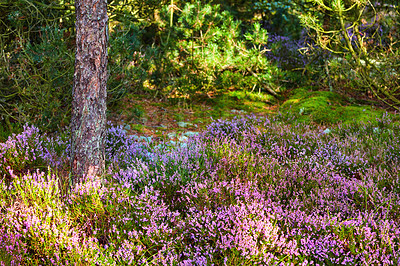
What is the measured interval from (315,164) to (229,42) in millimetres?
4318

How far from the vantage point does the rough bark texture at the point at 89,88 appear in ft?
10.1

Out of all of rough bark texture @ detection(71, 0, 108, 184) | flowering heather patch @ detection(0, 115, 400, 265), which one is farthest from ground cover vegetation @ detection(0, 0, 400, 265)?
rough bark texture @ detection(71, 0, 108, 184)

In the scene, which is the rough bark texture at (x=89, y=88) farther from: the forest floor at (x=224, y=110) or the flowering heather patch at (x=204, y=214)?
the forest floor at (x=224, y=110)

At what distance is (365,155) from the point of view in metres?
4.12

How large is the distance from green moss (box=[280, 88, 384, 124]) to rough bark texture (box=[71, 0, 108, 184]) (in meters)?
3.92

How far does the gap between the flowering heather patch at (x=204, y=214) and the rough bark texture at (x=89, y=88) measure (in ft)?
0.73

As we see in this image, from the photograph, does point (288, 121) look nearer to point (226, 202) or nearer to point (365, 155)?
point (365, 155)

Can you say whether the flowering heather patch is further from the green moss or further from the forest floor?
the green moss

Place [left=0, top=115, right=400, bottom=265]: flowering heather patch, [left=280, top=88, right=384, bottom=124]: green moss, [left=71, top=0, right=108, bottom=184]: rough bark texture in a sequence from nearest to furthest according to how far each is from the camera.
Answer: [left=0, top=115, right=400, bottom=265]: flowering heather patch
[left=71, top=0, right=108, bottom=184]: rough bark texture
[left=280, top=88, right=384, bottom=124]: green moss

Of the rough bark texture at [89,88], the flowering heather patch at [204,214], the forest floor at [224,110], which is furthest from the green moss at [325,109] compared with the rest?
the rough bark texture at [89,88]

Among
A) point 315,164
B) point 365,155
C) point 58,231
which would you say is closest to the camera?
point 58,231

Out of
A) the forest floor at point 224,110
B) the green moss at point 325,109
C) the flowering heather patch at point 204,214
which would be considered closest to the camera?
the flowering heather patch at point 204,214

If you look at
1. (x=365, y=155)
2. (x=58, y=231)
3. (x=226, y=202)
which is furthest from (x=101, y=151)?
(x=365, y=155)

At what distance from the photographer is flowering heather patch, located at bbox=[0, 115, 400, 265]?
2414mm
